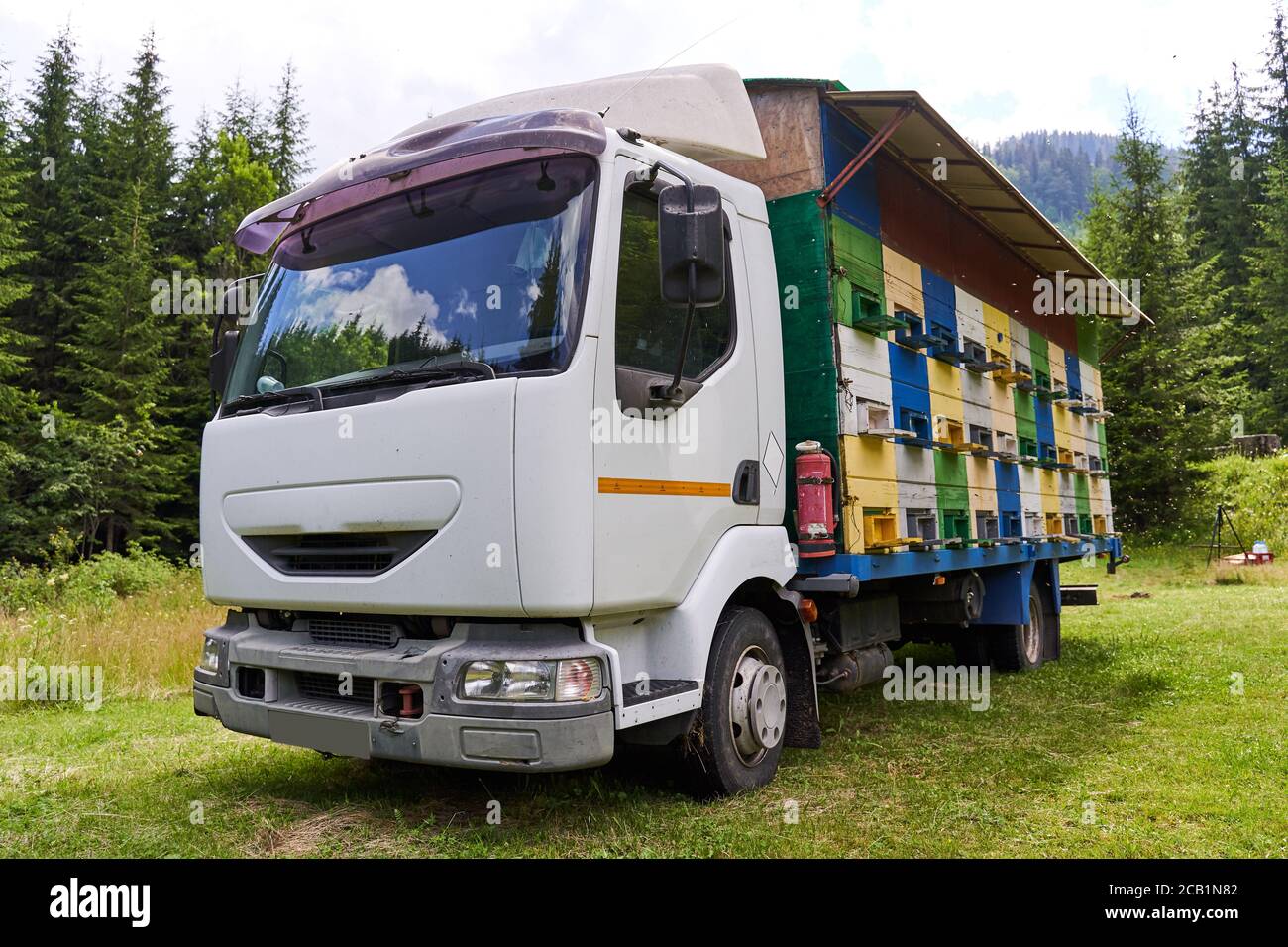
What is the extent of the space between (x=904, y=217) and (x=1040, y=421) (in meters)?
3.38

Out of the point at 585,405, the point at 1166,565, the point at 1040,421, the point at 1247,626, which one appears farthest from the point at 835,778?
the point at 1166,565

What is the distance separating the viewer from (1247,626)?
1039 centimetres

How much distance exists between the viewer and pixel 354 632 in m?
3.81

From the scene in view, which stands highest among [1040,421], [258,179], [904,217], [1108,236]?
[258,179]

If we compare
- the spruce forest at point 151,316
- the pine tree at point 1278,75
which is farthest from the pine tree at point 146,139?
the pine tree at point 1278,75

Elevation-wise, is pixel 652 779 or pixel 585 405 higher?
pixel 585 405

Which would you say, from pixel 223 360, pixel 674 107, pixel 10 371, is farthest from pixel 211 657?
pixel 10 371

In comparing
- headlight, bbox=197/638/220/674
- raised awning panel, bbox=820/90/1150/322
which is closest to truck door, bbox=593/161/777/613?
raised awning panel, bbox=820/90/1150/322

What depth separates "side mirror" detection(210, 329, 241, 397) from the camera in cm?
477

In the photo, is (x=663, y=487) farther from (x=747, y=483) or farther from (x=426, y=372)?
(x=426, y=372)

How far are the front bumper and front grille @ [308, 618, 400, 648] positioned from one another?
0.06 metres

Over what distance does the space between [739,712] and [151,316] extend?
26206mm
